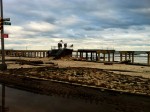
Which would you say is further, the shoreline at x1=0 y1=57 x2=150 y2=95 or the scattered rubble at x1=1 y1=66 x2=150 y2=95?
the shoreline at x1=0 y1=57 x2=150 y2=95

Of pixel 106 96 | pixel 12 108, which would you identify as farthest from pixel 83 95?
pixel 12 108

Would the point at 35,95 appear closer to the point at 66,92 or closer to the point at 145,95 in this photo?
the point at 66,92

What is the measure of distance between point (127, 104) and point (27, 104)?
10.9ft

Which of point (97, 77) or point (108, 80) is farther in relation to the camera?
point (97, 77)

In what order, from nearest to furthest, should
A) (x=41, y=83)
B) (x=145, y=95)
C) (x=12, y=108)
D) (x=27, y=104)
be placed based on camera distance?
(x=12, y=108)
(x=27, y=104)
(x=145, y=95)
(x=41, y=83)

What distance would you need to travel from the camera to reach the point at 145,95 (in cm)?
1112

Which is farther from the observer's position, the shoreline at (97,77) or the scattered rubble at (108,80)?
the shoreline at (97,77)

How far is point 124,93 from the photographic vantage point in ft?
38.4

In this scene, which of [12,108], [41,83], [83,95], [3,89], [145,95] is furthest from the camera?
[41,83]

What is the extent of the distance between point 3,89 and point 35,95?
2.28 meters

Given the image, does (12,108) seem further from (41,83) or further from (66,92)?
(41,83)

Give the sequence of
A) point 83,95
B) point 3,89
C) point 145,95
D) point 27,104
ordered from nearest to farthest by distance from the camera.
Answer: point 27,104
point 145,95
point 83,95
point 3,89

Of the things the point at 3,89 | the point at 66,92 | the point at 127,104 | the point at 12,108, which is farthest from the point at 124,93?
the point at 3,89

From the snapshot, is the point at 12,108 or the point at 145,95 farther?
the point at 145,95
